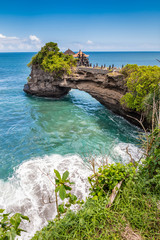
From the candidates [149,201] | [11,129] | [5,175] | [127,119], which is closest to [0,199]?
[5,175]

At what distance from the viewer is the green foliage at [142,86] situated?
39.7 feet

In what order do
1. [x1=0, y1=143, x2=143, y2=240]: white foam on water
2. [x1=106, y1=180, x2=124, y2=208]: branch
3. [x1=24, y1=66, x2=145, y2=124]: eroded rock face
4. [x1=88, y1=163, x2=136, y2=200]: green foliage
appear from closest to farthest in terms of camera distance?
[x1=106, y1=180, x2=124, y2=208]: branch < [x1=88, y1=163, x2=136, y2=200]: green foliage < [x1=0, y1=143, x2=143, y2=240]: white foam on water < [x1=24, y1=66, x2=145, y2=124]: eroded rock face

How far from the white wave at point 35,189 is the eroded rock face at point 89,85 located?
8706 millimetres

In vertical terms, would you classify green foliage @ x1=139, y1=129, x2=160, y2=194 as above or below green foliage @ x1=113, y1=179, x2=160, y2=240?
above

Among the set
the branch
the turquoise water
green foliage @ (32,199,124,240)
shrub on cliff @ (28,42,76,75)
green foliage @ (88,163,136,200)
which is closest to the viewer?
green foliage @ (32,199,124,240)

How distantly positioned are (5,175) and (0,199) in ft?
6.11

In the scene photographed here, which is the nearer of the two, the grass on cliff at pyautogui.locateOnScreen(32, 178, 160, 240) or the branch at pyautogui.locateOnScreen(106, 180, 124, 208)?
the grass on cliff at pyautogui.locateOnScreen(32, 178, 160, 240)

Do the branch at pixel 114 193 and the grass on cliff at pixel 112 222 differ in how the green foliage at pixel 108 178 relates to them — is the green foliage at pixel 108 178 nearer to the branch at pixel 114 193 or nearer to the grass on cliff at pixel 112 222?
the branch at pixel 114 193

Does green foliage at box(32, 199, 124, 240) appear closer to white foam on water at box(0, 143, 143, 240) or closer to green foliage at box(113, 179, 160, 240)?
green foliage at box(113, 179, 160, 240)

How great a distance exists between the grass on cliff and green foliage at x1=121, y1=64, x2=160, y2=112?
9376 millimetres

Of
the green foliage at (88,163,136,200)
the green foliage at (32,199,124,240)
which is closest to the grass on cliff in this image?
the green foliage at (32,199,124,240)

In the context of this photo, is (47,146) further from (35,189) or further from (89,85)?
(89,85)

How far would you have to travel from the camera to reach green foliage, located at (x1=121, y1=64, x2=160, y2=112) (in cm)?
1211

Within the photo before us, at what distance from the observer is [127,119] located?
17.4m
